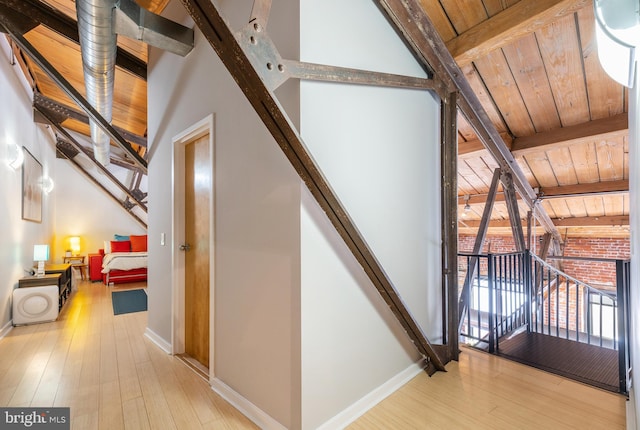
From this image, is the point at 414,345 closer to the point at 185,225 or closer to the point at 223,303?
the point at 223,303

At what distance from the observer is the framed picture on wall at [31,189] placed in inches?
179

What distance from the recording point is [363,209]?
6.57 feet

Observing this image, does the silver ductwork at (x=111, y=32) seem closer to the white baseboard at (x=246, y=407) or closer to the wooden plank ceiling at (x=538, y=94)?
the wooden plank ceiling at (x=538, y=94)

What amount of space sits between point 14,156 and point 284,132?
4659 mm

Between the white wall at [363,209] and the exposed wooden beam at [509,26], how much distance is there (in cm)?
44

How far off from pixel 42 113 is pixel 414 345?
6963 mm

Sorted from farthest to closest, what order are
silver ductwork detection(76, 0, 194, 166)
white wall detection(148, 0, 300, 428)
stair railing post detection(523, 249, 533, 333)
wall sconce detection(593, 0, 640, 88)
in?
stair railing post detection(523, 249, 533, 333), silver ductwork detection(76, 0, 194, 166), white wall detection(148, 0, 300, 428), wall sconce detection(593, 0, 640, 88)

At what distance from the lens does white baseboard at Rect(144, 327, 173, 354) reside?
2.84 m

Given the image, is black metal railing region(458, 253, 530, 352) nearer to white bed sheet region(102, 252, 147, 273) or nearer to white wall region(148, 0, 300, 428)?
white wall region(148, 0, 300, 428)

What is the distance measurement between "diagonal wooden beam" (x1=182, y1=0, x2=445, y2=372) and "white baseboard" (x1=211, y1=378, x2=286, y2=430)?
987mm

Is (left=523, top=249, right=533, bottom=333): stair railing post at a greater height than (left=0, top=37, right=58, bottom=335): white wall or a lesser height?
lesser

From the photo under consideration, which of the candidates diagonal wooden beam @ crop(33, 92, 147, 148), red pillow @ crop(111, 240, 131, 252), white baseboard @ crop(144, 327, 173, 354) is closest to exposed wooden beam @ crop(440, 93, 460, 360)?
white baseboard @ crop(144, 327, 173, 354)

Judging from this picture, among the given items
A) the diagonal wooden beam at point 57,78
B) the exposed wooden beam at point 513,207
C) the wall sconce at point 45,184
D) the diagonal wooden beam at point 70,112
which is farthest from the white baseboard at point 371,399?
the wall sconce at point 45,184

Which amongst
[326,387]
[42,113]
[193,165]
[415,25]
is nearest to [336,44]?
[415,25]
